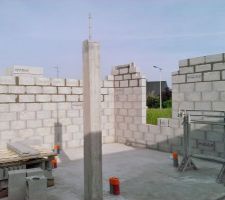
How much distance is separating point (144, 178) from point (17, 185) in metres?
2.81

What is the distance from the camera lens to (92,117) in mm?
4500

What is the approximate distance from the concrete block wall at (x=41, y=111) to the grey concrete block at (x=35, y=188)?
146 inches

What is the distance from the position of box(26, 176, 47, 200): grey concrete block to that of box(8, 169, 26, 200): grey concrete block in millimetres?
235

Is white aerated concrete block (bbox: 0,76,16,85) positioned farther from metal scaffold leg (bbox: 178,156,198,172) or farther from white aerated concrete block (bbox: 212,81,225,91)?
white aerated concrete block (bbox: 212,81,225,91)

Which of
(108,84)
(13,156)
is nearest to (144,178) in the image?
(13,156)

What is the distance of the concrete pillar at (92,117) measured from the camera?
Result: 450 cm

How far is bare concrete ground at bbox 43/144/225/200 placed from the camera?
5.03 meters

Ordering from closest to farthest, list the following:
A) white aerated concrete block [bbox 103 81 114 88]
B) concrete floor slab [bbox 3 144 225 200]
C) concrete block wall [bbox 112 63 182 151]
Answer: concrete floor slab [bbox 3 144 225 200], concrete block wall [bbox 112 63 182 151], white aerated concrete block [bbox 103 81 114 88]

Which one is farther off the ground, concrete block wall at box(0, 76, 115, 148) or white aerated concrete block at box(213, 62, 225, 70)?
white aerated concrete block at box(213, 62, 225, 70)

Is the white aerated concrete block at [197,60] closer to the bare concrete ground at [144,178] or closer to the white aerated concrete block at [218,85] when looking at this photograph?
the white aerated concrete block at [218,85]

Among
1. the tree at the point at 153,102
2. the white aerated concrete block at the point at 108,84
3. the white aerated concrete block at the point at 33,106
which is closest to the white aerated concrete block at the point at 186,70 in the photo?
the white aerated concrete block at the point at 108,84

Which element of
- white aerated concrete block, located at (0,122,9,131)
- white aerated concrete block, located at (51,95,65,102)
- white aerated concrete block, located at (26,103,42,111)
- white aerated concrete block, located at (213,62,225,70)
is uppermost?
white aerated concrete block, located at (213,62,225,70)

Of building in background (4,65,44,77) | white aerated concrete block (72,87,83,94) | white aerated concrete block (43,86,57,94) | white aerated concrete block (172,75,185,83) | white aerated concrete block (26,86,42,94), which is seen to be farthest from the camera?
white aerated concrete block (72,87,83,94)

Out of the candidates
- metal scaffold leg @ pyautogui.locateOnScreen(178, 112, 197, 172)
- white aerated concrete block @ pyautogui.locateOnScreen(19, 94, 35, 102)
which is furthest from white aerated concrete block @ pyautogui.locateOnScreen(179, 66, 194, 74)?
white aerated concrete block @ pyautogui.locateOnScreen(19, 94, 35, 102)
